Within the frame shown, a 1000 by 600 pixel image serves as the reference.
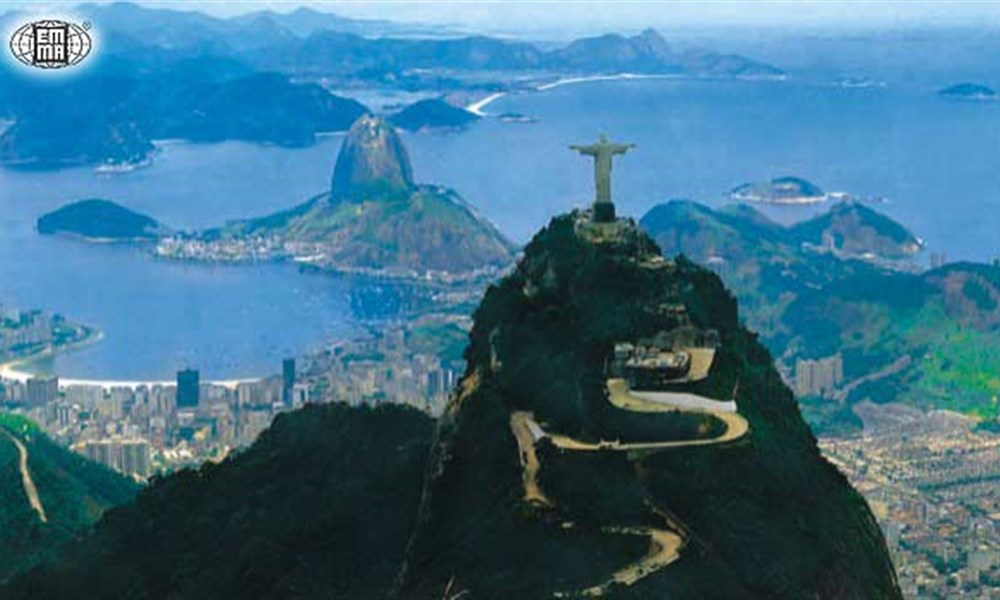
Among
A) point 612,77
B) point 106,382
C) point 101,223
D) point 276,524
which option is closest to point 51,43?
point 276,524

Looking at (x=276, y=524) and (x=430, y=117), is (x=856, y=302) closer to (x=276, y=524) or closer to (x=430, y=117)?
(x=276, y=524)

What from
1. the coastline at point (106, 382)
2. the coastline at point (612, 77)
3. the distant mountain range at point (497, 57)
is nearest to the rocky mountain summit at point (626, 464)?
the coastline at point (106, 382)

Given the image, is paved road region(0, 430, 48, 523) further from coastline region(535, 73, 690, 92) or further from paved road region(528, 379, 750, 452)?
coastline region(535, 73, 690, 92)

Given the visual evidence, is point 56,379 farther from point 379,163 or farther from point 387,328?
point 379,163

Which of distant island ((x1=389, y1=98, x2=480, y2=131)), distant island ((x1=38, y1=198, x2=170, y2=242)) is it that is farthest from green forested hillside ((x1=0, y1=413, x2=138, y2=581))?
distant island ((x1=389, y1=98, x2=480, y2=131))

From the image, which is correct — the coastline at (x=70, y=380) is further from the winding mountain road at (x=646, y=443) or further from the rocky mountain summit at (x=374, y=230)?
the winding mountain road at (x=646, y=443)

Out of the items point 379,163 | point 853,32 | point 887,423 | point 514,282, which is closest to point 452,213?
point 379,163
